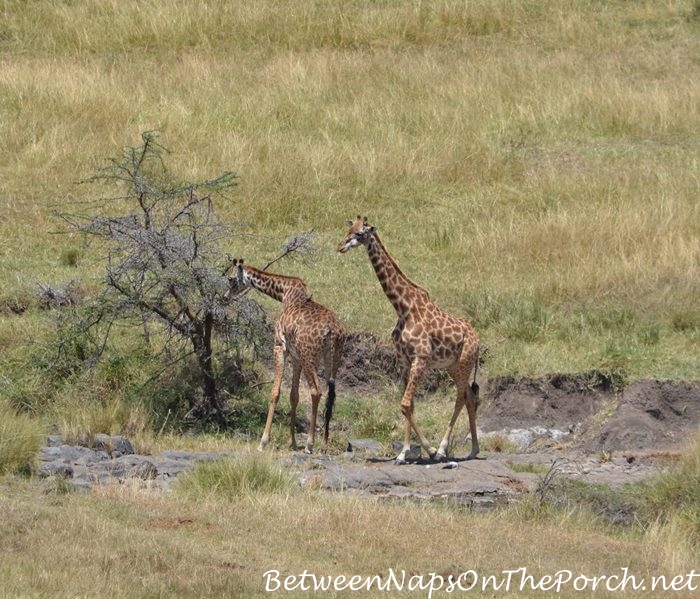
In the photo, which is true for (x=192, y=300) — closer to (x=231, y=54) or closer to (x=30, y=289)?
(x=30, y=289)

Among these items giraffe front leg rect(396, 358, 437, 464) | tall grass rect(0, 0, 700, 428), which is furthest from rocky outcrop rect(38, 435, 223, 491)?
tall grass rect(0, 0, 700, 428)

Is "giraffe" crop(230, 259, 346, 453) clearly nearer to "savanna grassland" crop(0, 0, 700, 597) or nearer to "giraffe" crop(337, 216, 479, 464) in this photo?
"giraffe" crop(337, 216, 479, 464)

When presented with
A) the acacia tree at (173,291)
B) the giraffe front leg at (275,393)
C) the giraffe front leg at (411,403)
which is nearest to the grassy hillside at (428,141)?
the acacia tree at (173,291)

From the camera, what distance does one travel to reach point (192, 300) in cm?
1591

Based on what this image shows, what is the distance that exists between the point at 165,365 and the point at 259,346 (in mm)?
1045

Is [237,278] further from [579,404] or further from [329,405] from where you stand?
[579,404]

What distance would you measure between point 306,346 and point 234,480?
308cm

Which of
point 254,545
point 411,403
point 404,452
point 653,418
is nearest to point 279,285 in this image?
point 411,403

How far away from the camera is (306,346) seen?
47.6ft

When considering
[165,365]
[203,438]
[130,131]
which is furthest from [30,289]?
[130,131]

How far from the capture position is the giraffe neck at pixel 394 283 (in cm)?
1392

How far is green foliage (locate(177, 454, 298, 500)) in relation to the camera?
11.5 metres

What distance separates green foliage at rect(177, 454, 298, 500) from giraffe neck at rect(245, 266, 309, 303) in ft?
11.5

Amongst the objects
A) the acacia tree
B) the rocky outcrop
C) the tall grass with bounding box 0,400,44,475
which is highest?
the acacia tree
